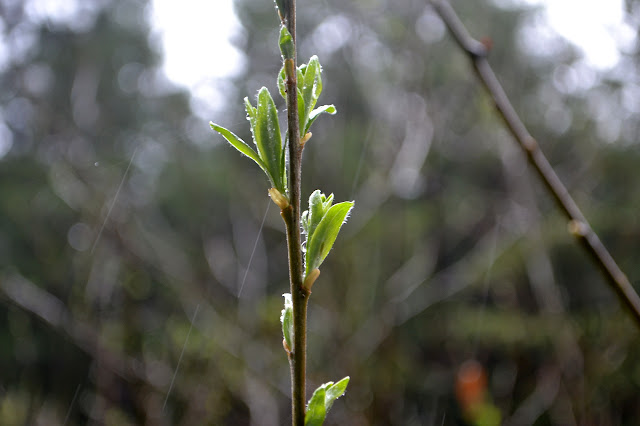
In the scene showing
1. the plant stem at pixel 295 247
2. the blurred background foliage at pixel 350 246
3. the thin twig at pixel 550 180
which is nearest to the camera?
the plant stem at pixel 295 247

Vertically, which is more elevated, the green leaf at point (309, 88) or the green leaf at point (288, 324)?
the green leaf at point (309, 88)

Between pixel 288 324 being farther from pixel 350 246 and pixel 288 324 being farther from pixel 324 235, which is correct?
pixel 350 246

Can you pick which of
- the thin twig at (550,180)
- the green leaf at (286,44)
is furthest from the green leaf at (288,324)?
the thin twig at (550,180)

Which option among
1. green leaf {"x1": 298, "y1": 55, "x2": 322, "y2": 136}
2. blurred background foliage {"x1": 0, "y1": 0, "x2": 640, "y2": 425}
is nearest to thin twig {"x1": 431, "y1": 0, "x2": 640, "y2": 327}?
green leaf {"x1": 298, "y1": 55, "x2": 322, "y2": 136}

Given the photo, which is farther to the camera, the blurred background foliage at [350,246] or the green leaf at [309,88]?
the blurred background foliage at [350,246]

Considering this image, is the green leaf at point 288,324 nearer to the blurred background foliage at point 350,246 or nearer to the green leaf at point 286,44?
the green leaf at point 286,44

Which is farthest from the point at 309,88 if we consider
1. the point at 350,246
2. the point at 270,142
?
the point at 350,246
